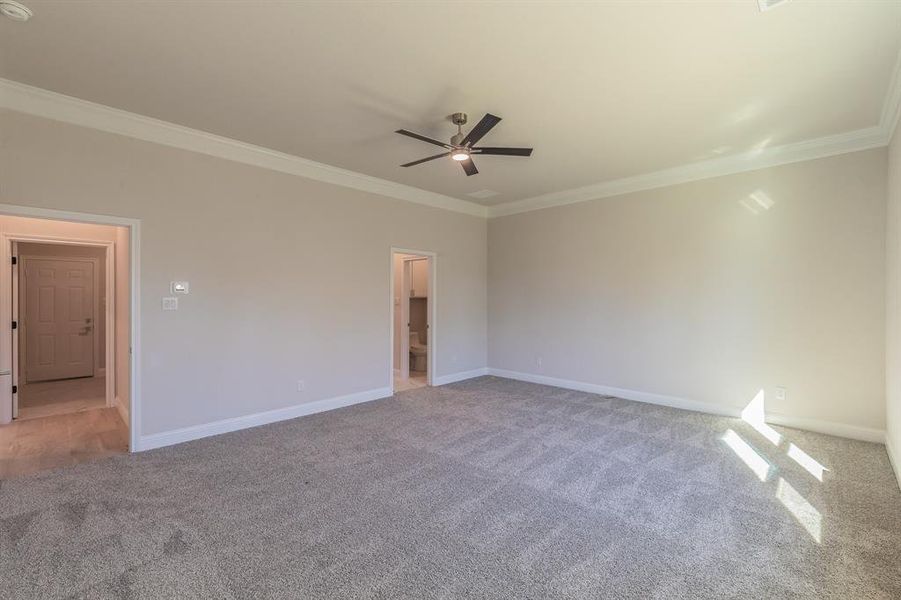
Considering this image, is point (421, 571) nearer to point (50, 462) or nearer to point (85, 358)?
point (50, 462)

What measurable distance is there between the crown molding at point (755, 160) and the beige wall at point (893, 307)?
0.70 ft

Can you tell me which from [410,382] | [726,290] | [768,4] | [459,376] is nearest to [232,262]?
[410,382]

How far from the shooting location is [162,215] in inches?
149

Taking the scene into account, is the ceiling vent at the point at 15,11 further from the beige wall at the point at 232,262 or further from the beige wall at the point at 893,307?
the beige wall at the point at 893,307

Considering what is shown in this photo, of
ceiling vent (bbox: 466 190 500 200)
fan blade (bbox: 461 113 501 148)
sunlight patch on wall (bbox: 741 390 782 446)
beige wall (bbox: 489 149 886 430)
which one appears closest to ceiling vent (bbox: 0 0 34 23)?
fan blade (bbox: 461 113 501 148)

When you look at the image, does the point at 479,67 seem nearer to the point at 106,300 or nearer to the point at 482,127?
the point at 482,127

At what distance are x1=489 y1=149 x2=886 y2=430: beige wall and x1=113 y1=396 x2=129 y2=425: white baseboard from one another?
5.34 m

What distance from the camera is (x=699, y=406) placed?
16.1 feet

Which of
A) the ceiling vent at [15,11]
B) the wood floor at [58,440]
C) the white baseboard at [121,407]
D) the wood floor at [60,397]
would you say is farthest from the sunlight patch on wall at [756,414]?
the wood floor at [60,397]

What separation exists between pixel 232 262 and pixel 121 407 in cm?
254

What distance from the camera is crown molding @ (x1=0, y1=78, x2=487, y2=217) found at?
314 cm

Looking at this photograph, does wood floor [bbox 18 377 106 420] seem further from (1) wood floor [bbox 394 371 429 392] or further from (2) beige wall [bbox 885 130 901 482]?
(2) beige wall [bbox 885 130 901 482]

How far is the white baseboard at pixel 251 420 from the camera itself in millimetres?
3764

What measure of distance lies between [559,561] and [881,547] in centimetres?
187
